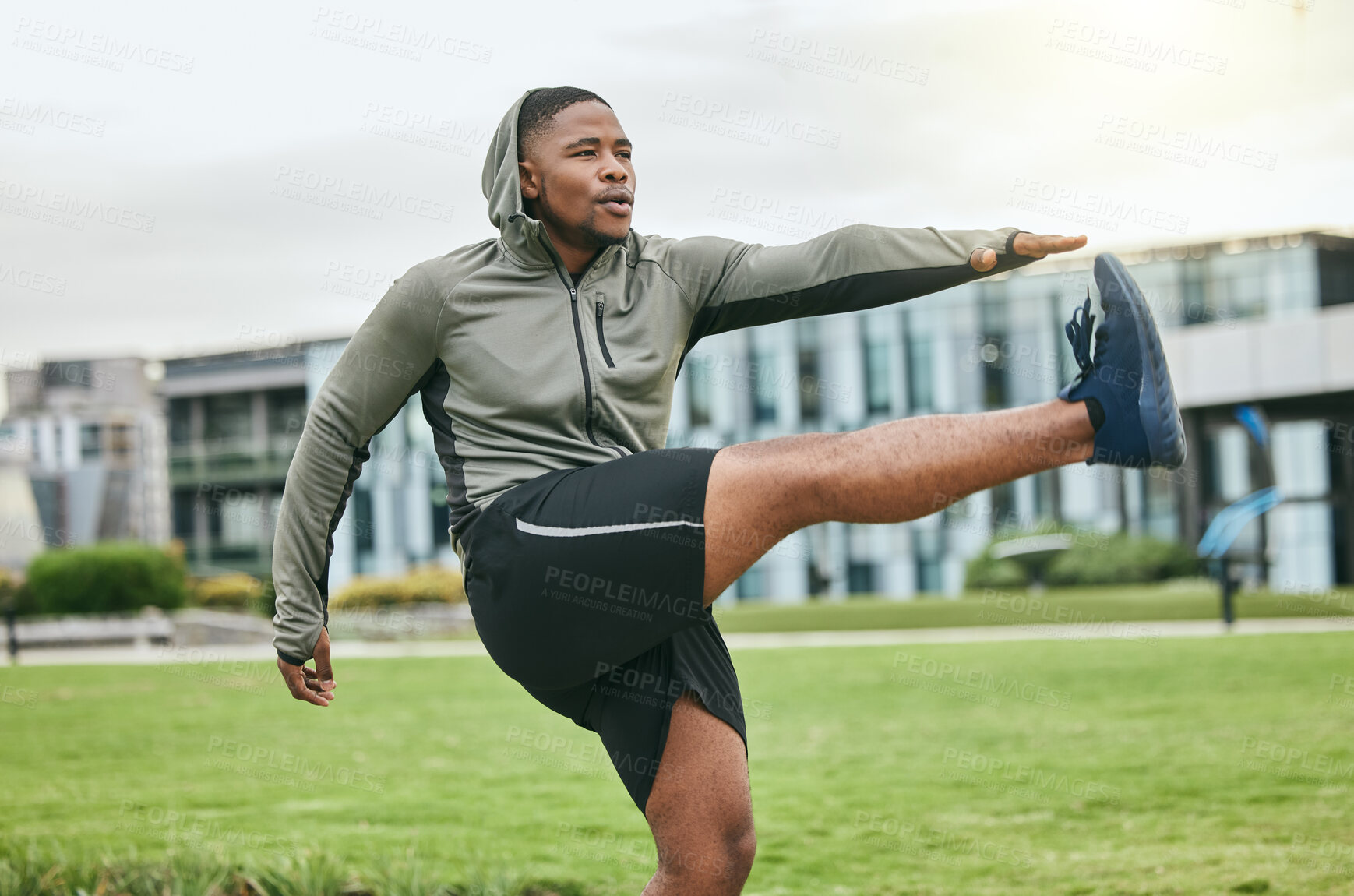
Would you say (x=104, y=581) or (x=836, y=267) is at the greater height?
(x=836, y=267)

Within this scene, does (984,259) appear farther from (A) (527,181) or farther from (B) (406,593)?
(B) (406,593)

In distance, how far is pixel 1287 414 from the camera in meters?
29.1

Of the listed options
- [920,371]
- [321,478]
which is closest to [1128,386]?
[321,478]

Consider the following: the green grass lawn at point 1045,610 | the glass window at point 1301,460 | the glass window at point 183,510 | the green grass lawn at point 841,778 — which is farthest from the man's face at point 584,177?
the glass window at point 183,510

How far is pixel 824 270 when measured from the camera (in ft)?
8.49

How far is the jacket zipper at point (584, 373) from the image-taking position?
257 centimetres

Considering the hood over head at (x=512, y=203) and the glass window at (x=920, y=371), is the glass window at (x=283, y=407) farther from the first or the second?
the hood over head at (x=512, y=203)

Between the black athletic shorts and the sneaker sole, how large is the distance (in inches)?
30.9

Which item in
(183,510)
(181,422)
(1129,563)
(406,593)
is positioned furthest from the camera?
(183,510)

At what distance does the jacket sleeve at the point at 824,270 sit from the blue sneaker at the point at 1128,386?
0.27 m

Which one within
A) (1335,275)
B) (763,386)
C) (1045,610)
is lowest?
(1045,610)

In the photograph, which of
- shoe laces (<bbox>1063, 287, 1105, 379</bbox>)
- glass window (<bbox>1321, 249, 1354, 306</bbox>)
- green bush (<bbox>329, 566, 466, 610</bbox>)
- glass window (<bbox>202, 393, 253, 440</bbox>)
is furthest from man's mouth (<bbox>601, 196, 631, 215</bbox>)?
glass window (<bbox>202, 393, 253, 440</bbox>)

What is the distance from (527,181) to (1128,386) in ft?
4.61

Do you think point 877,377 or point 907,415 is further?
point 877,377
